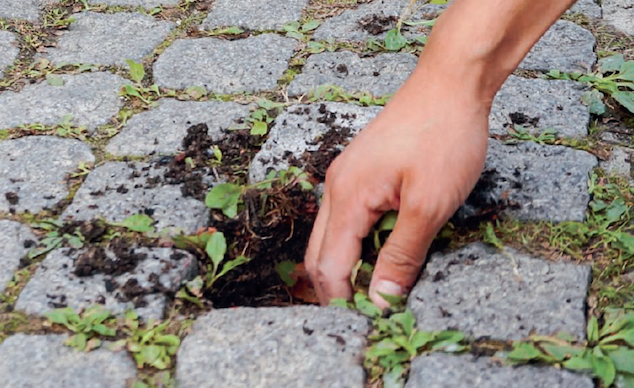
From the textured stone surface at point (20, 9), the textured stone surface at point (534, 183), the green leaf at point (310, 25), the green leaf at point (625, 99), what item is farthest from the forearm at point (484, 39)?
the textured stone surface at point (20, 9)

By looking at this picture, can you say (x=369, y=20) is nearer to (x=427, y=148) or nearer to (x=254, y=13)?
(x=254, y=13)

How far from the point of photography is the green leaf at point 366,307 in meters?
1.83

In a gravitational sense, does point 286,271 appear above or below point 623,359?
below

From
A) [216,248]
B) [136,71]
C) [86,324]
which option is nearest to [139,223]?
[216,248]

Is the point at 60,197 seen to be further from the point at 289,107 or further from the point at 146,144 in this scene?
the point at 289,107

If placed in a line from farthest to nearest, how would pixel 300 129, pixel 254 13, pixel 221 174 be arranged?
1. pixel 254 13
2. pixel 300 129
3. pixel 221 174

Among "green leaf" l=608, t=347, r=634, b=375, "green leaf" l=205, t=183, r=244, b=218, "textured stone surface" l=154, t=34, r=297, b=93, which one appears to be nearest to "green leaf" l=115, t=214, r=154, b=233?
"green leaf" l=205, t=183, r=244, b=218

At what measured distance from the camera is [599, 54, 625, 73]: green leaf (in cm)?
270

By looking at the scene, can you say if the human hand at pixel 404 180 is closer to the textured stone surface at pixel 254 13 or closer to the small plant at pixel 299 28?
the small plant at pixel 299 28

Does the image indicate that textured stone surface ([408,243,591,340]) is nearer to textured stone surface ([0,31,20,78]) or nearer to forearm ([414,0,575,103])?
forearm ([414,0,575,103])

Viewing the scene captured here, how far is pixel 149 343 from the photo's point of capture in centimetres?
177

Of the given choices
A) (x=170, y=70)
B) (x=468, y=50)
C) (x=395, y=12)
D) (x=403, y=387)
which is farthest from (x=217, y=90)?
(x=403, y=387)

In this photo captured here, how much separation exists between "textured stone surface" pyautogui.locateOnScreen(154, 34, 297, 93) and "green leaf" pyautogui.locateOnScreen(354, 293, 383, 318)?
1.05m

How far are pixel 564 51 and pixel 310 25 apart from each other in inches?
37.4
